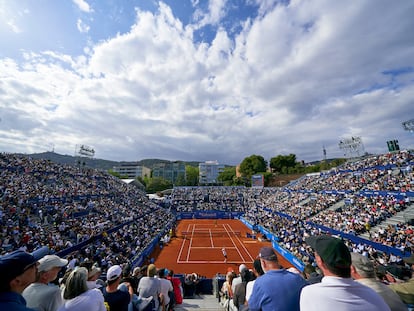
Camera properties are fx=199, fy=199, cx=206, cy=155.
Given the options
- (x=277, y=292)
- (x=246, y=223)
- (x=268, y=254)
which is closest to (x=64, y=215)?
(x=268, y=254)

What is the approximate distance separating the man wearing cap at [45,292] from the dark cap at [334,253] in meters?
2.99

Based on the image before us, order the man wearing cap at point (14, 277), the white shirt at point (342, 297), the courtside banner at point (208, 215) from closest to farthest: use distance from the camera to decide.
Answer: the white shirt at point (342, 297), the man wearing cap at point (14, 277), the courtside banner at point (208, 215)

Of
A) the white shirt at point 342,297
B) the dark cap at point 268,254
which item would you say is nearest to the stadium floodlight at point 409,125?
the dark cap at point 268,254

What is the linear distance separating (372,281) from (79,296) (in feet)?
11.1

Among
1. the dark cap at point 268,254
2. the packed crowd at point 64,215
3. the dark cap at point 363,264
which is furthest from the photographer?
the packed crowd at point 64,215

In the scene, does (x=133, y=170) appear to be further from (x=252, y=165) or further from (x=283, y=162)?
(x=283, y=162)

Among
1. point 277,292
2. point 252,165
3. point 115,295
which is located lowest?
point 115,295

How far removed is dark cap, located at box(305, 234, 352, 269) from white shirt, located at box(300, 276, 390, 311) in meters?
0.11

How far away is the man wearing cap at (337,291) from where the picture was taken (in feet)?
4.79

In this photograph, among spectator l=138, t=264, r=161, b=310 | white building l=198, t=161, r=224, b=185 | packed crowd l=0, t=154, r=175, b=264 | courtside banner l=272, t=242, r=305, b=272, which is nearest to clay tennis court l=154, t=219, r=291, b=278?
courtside banner l=272, t=242, r=305, b=272

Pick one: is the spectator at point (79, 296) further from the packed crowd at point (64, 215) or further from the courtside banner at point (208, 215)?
the courtside banner at point (208, 215)

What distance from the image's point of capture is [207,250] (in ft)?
75.0

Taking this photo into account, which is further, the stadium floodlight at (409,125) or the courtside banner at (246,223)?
the courtside banner at (246,223)

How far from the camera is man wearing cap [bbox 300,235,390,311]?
1.46m
